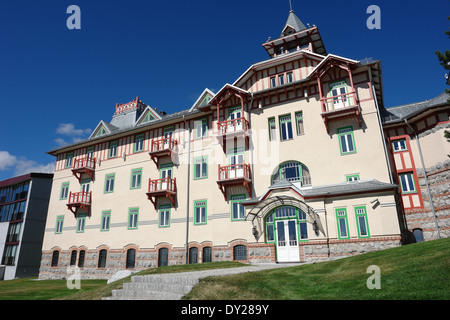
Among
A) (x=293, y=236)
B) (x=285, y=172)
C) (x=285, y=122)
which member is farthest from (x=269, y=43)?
(x=293, y=236)

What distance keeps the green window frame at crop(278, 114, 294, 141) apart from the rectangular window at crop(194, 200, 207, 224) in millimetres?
8779

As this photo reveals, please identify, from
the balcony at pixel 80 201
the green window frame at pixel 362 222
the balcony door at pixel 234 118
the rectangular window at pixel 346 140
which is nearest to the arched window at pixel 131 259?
the balcony at pixel 80 201

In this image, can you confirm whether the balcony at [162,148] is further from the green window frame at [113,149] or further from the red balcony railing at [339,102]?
the red balcony railing at [339,102]

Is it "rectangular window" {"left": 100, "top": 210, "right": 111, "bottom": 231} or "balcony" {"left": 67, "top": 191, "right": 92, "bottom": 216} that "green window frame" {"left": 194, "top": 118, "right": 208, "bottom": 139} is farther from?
"balcony" {"left": 67, "top": 191, "right": 92, "bottom": 216}

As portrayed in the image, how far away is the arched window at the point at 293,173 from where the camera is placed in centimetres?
2279

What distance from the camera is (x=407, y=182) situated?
22391 millimetres

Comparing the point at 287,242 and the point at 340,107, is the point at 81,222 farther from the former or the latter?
the point at 340,107

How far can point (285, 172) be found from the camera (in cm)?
2362

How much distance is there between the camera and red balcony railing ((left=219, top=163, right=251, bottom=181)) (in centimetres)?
2415


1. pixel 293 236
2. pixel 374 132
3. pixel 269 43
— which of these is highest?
pixel 269 43

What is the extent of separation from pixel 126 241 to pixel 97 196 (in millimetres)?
6601

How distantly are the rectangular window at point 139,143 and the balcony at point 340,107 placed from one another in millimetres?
18177

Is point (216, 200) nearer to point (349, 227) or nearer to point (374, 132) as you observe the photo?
point (349, 227)
